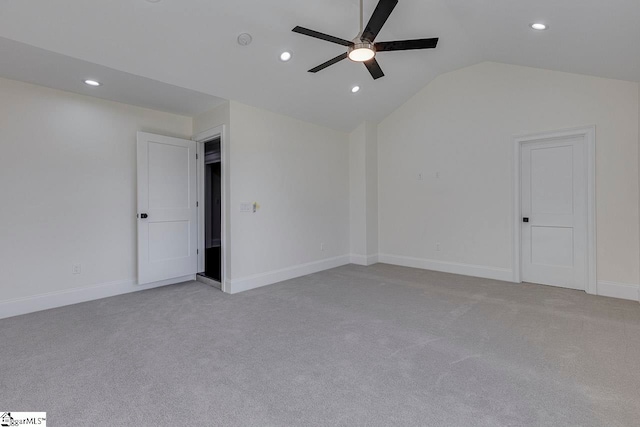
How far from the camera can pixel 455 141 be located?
5.21 m

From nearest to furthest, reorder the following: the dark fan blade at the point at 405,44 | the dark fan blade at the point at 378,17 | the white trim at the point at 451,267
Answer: the dark fan blade at the point at 378,17 < the dark fan blade at the point at 405,44 < the white trim at the point at 451,267

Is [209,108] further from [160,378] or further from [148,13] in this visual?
[160,378]

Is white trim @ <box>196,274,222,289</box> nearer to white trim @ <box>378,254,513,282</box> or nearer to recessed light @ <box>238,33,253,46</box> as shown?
recessed light @ <box>238,33,253,46</box>

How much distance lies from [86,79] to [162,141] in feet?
3.78

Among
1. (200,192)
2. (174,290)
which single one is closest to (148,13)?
(200,192)

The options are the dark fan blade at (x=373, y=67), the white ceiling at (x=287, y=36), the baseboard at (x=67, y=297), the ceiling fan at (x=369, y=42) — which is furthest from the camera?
the baseboard at (x=67, y=297)

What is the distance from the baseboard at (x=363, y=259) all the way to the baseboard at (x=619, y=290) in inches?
130

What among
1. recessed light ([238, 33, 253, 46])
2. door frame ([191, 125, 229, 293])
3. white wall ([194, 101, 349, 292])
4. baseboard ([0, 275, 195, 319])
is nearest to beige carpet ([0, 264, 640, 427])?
baseboard ([0, 275, 195, 319])

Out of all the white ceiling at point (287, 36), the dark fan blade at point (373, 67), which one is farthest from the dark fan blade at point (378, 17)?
the white ceiling at point (287, 36)

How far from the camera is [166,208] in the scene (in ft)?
14.7

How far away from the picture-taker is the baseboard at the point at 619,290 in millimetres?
3743

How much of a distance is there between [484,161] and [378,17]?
3381 mm

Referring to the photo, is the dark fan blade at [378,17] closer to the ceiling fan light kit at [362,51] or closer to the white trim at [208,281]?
the ceiling fan light kit at [362,51]

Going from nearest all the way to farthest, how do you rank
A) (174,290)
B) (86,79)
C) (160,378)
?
(160,378)
(86,79)
(174,290)
